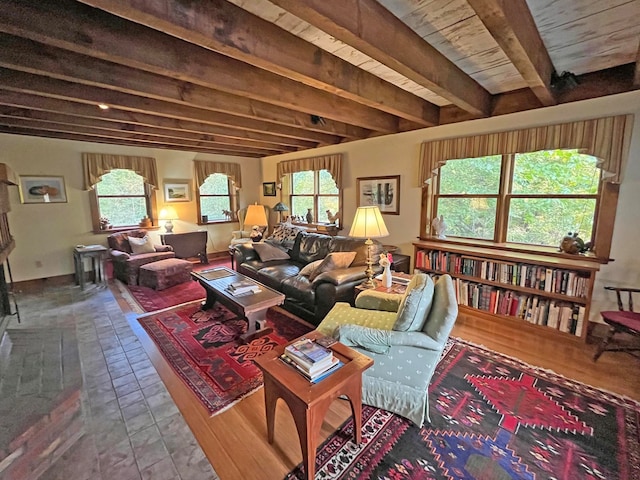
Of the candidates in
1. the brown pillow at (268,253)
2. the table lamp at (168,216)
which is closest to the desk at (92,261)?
the table lamp at (168,216)

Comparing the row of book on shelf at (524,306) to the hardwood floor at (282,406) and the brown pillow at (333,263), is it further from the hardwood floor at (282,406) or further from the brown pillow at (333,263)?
the brown pillow at (333,263)

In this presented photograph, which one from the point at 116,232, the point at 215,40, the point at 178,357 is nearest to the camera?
the point at 215,40

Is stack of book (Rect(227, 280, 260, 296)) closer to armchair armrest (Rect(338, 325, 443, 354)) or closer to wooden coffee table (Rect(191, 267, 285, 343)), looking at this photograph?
wooden coffee table (Rect(191, 267, 285, 343))

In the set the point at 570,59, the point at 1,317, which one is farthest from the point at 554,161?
the point at 1,317

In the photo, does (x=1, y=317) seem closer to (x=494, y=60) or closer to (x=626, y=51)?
(x=494, y=60)

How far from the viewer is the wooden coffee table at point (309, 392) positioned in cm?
138

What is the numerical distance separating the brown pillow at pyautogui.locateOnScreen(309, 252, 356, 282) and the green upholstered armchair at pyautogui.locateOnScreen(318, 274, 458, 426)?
140 centimetres

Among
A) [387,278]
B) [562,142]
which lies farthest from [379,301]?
[562,142]

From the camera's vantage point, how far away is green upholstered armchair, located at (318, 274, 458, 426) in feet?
5.97

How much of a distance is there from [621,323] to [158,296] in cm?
510

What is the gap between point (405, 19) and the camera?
5.82 feet

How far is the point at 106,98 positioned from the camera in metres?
2.72

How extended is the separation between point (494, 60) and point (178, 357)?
12.2 ft

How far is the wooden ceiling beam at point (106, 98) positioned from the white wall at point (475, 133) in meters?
1.67
